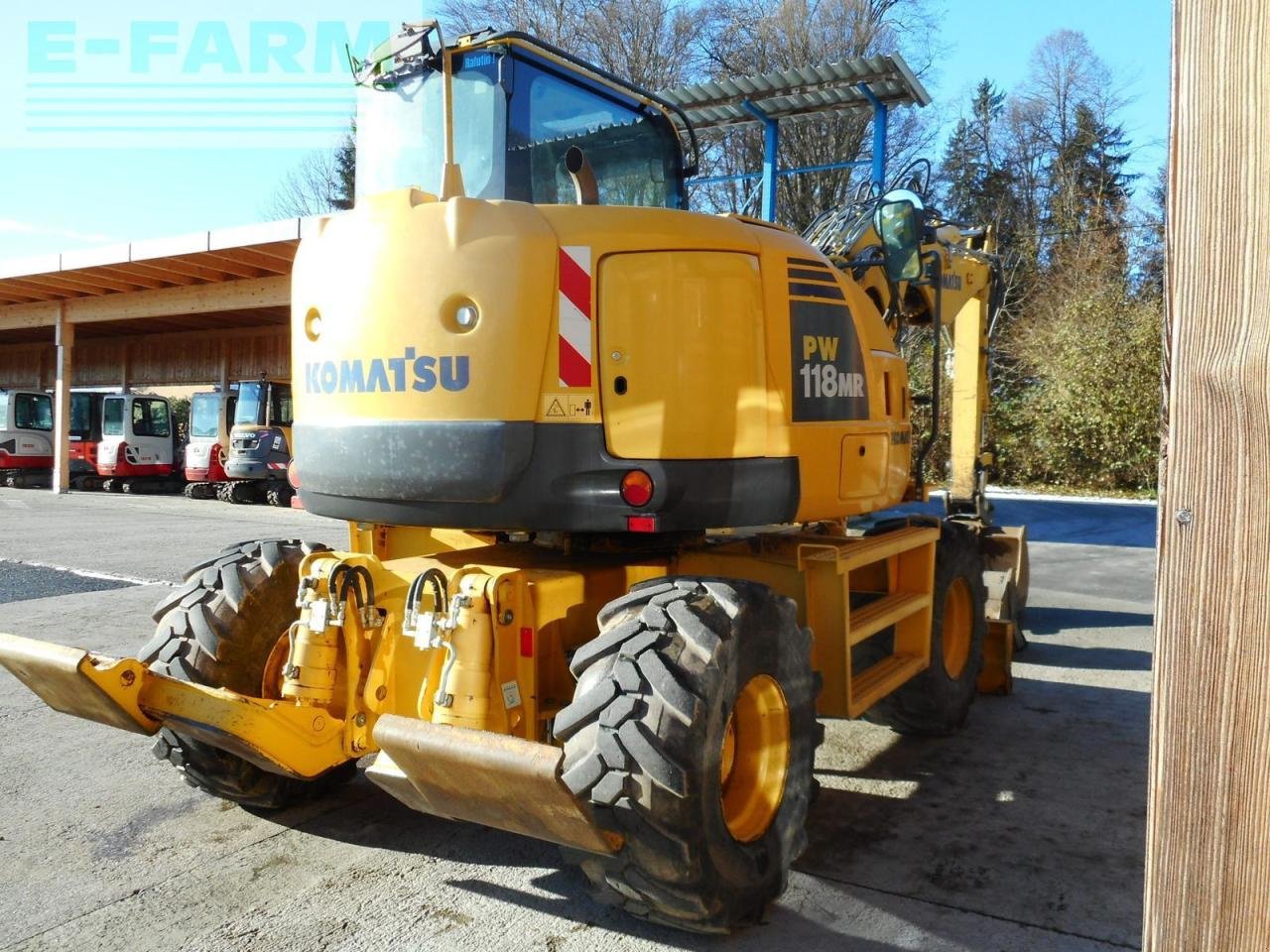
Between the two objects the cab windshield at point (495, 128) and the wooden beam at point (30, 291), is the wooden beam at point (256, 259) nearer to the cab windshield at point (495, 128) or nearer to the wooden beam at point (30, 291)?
the wooden beam at point (30, 291)

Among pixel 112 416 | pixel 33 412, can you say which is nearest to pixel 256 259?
pixel 112 416

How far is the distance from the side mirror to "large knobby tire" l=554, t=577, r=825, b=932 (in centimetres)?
256

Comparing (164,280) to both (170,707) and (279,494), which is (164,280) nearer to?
(279,494)

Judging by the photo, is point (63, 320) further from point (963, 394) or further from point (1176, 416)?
point (1176, 416)

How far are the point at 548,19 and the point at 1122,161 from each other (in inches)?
781

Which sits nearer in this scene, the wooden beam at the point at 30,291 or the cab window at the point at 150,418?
the wooden beam at the point at 30,291

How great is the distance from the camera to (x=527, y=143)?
395cm

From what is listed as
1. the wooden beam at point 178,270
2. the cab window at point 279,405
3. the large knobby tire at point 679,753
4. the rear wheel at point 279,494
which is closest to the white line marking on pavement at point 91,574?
the wooden beam at point 178,270

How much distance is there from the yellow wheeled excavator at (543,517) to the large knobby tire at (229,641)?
0.05ft

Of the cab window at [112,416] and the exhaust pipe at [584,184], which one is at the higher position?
the exhaust pipe at [584,184]

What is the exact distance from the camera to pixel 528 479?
3475 millimetres

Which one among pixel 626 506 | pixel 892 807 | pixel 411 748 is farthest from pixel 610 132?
pixel 892 807

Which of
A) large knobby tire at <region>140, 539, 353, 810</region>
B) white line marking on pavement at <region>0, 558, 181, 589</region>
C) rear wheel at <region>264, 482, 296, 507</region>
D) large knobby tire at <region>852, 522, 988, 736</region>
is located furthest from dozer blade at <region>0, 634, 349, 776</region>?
rear wheel at <region>264, 482, 296, 507</region>

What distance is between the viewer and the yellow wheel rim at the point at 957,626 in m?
5.86
